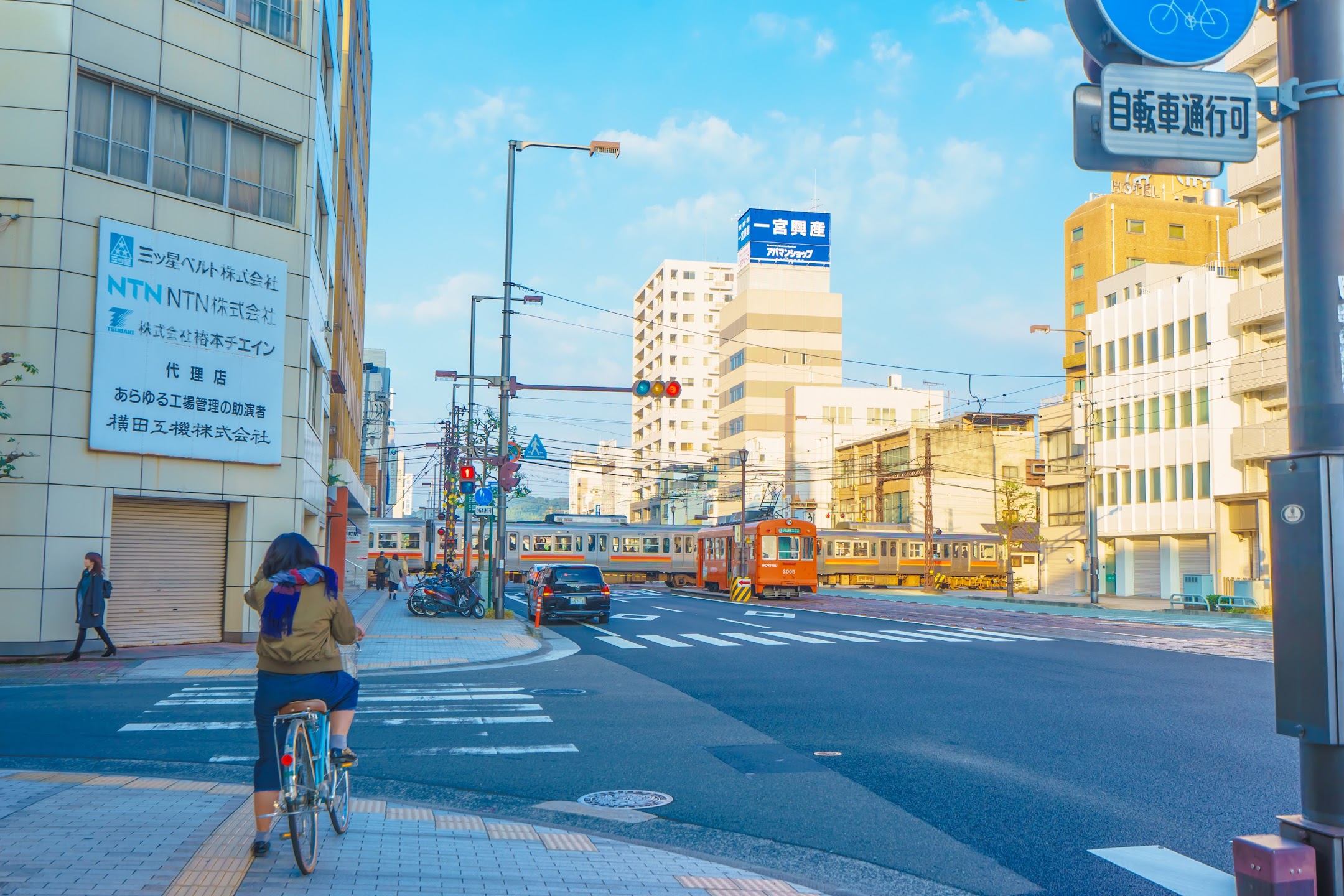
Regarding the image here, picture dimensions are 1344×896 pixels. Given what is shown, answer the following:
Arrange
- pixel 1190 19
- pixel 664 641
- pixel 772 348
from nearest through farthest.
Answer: pixel 1190 19
pixel 664 641
pixel 772 348

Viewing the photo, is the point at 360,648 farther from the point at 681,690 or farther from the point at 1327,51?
the point at 1327,51

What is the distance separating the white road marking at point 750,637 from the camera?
71.4 ft

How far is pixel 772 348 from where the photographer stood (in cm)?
10012

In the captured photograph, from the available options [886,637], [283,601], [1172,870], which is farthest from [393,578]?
[1172,870]

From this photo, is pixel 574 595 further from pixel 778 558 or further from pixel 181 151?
pixel 778 558

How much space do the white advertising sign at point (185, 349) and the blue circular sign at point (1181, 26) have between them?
1742 cm

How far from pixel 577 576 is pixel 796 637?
24.8 ft

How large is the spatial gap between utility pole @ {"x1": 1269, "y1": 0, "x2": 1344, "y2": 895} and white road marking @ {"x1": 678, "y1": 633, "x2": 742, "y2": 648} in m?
17.2

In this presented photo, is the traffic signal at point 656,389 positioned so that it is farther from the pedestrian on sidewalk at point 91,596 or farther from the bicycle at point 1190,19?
the bicycle at point 1190,19

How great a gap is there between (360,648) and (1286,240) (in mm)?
17908

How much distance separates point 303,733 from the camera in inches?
230

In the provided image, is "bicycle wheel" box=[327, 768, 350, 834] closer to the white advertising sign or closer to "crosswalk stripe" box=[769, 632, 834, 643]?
the white advertising sign

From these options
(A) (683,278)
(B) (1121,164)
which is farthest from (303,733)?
(A) (683,278)

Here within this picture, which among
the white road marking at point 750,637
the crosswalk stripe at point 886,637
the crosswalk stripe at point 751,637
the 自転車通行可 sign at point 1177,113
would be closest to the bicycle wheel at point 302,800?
the 自転車通行可 sign at point 1177,113
